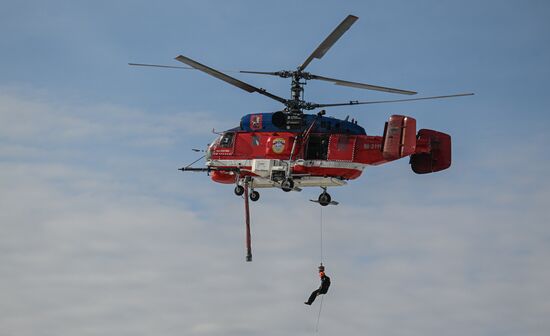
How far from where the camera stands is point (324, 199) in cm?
3794

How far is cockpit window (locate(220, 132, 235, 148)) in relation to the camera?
127ft

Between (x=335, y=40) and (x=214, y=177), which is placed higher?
(x=335, y=40)

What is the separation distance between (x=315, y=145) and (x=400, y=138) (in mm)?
2880

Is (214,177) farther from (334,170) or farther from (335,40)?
(335,40)

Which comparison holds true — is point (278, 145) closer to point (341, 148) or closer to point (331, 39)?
point (341, 148)

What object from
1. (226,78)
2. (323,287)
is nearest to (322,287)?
(323,287)

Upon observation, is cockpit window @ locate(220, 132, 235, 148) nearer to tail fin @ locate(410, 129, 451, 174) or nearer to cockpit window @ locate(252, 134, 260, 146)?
cockpit window @ locate(252, 134, 260, 146)

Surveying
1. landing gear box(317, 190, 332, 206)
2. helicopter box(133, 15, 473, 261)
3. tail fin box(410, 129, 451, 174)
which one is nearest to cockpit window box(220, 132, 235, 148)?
helicopter box(133, 15, 473, 261)

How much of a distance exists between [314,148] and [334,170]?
3.30ft

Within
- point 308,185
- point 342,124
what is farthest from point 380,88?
point 308,185

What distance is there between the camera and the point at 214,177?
131 feet

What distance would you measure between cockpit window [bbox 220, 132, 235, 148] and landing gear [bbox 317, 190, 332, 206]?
3.64 meters

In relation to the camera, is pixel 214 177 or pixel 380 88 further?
pixel 214 177

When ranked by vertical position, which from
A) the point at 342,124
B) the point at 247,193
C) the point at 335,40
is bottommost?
the point at 247,193
